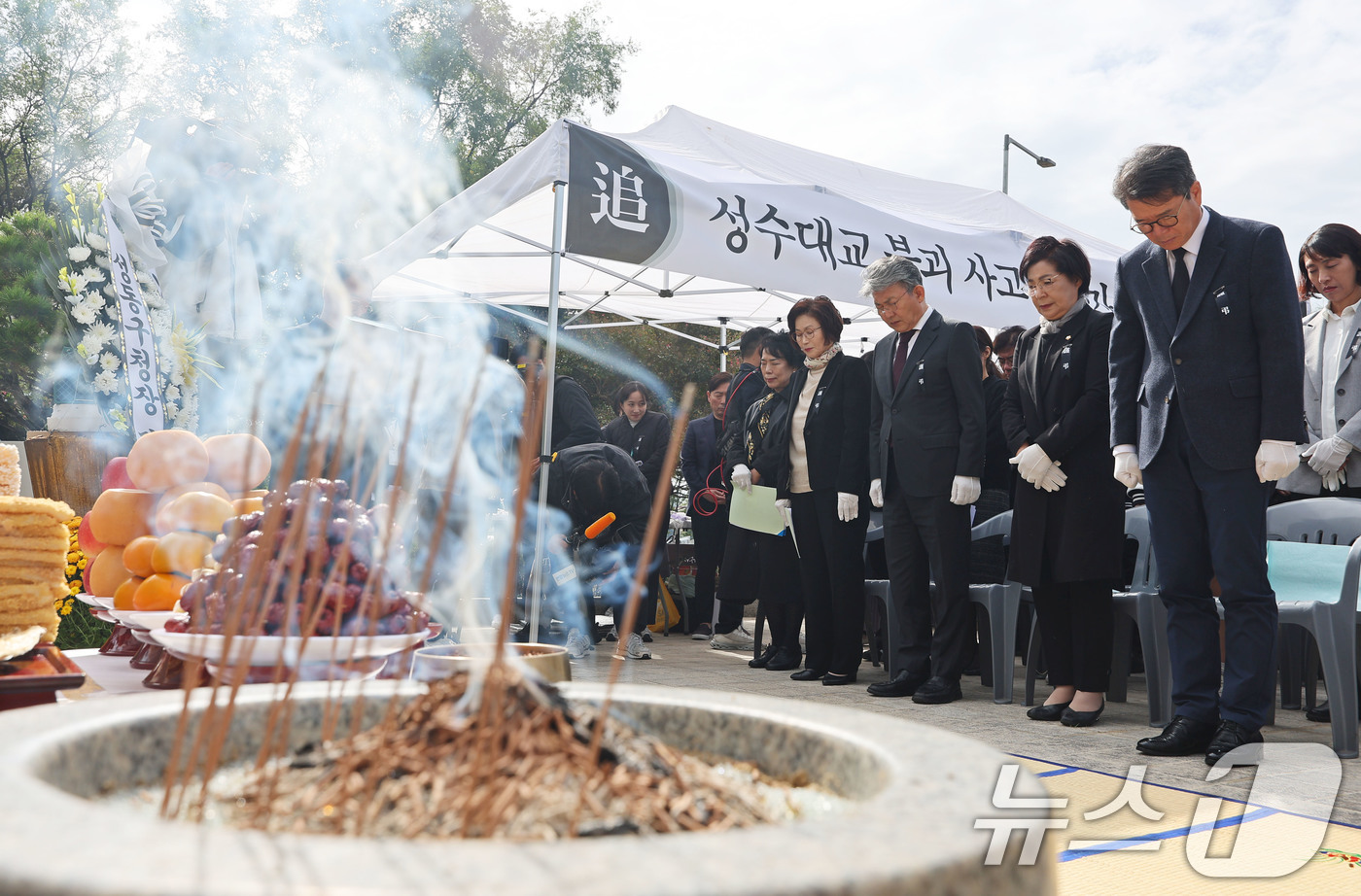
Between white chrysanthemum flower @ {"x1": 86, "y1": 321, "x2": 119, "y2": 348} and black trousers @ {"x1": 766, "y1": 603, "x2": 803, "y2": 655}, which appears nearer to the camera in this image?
white chrysanthemum flower @ {"x1": 86, "y1": 321, "x2": 119, "y2": 348}

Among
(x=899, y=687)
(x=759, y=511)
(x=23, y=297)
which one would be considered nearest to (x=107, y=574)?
(x=899, y=687)

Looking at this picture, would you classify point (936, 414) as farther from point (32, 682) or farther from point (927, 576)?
point (32, 682)

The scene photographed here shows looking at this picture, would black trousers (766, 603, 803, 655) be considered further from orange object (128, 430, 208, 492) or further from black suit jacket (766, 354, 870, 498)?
orange object (128, 430, 208, 492)

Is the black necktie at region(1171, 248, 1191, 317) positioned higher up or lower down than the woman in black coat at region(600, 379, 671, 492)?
higher up

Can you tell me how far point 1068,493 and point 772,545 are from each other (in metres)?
2.03

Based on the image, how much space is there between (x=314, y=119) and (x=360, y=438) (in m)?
17.8

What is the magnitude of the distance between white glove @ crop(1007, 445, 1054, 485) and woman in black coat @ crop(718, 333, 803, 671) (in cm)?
156

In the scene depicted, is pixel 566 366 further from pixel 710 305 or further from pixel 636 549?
pixel 636 549

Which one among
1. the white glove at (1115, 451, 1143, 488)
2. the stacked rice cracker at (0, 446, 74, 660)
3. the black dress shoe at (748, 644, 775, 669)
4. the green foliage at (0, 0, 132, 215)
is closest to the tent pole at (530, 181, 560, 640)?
the black dress shoe at (748, 644, 775, 669)

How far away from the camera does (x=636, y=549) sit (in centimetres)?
563

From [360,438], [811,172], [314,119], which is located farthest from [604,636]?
[314,119]

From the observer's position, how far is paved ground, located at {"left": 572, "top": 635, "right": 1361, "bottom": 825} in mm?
2881

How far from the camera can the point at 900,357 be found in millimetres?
4652

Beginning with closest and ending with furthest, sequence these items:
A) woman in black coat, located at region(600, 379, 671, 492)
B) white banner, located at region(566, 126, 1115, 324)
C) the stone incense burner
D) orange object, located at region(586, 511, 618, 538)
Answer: the stone incense burner
white banner, located at region(566, 126, 1115, 324)
orange object, located at region(586, 511, 618, 538)
woman in black coat, located at region(600, 379, 671, 492)
